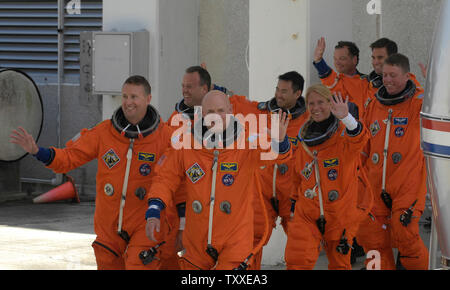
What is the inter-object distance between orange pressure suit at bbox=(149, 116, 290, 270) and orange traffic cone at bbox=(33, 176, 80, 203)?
6.86 metres

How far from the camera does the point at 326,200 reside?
6.02 m

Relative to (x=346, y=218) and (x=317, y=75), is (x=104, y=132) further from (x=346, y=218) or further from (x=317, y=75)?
(x=317, y=75)

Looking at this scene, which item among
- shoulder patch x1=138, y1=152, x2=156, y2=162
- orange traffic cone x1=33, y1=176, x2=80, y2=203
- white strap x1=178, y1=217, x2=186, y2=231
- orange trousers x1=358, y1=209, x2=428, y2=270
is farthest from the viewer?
orange traffic cone x1=33, y1=176, x2=80, y2=203

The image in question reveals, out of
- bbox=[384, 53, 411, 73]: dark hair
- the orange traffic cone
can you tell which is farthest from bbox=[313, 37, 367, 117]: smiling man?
the orange traffic cone

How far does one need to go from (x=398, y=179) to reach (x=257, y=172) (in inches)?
52.7

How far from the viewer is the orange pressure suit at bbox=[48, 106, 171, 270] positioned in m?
5.72

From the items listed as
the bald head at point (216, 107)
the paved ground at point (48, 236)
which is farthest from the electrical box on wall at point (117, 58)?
the bald head at point (216, 107)

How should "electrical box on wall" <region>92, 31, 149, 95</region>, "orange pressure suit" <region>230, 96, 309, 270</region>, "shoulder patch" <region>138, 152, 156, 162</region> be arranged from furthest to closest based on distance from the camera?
"electrical box on wall" <region>92, 31, 149, 95</region>, "orange pressure suit" <region>230, 96, 309, 270</region>, "shoulder patch" <region>138, 152, 156, 162</region>

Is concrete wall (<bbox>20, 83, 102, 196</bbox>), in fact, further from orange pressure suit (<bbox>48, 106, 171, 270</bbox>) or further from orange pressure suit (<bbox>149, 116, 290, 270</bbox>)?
orange pressure suit (<bbox>149, 116, 290, 270</bbox>)

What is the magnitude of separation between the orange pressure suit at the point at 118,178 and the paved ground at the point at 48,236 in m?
1.76

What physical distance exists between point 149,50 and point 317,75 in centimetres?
231

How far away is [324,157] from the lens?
6.00 m

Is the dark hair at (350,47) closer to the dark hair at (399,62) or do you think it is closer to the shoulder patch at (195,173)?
the dark hair at (399,62)

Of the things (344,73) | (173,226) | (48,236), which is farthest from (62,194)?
(173,226)
